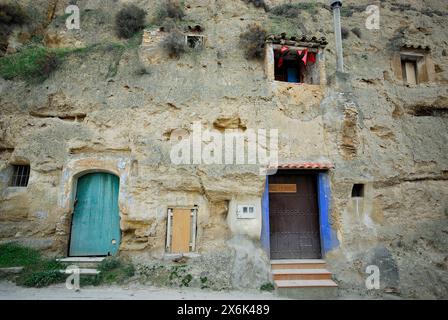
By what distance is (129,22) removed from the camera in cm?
1196

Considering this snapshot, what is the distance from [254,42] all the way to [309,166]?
4876 mm

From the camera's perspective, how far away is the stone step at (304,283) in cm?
736

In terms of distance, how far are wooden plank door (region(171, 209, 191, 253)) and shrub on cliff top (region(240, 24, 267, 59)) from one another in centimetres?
598

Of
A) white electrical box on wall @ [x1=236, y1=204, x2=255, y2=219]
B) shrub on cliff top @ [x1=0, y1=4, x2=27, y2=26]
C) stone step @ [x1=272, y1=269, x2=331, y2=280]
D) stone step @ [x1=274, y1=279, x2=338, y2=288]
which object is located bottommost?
stone step @ [x1=274, y1=279, x2=338, y2=288]

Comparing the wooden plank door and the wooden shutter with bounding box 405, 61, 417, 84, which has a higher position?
the wooden shutter with bounding box 405, 61, 417, 84

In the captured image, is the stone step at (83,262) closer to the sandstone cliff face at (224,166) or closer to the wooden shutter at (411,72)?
the sandstone cliff face at (224,166)

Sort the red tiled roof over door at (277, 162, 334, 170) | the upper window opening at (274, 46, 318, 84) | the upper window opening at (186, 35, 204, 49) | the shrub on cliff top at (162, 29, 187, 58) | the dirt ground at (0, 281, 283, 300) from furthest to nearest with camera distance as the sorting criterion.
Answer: the upper window opening at (186, 35, 204, 49) < the upper window opening at (274, 46, 318, 84) < the shrub on cliff top at (162, 29, 187, 58) < the red tiled roof over door at (277, 162, 334, 170) < the dirt ground at (0, 281, 283, 300)

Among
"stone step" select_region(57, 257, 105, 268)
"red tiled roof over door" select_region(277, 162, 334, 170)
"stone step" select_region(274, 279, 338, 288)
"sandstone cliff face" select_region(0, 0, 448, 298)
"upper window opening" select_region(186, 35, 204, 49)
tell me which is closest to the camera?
"stone step" select_region(274, 279, 338, 288)

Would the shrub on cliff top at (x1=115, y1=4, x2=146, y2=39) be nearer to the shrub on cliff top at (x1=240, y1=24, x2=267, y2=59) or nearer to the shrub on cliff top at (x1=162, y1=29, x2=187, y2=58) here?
the shrub on cliff top at (x1=162, y1=29, x2=187, y2=58)

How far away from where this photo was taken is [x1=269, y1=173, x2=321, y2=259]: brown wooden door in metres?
9.17

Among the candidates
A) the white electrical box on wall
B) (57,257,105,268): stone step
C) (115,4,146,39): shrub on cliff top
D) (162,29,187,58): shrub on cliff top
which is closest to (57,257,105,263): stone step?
(57,257,105,268): stone step

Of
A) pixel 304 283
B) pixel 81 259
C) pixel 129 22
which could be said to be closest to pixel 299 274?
pixel 304 283

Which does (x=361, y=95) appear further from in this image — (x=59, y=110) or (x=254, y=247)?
(x=59, y=110)

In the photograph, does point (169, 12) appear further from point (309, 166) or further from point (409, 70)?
point (409, 70)
